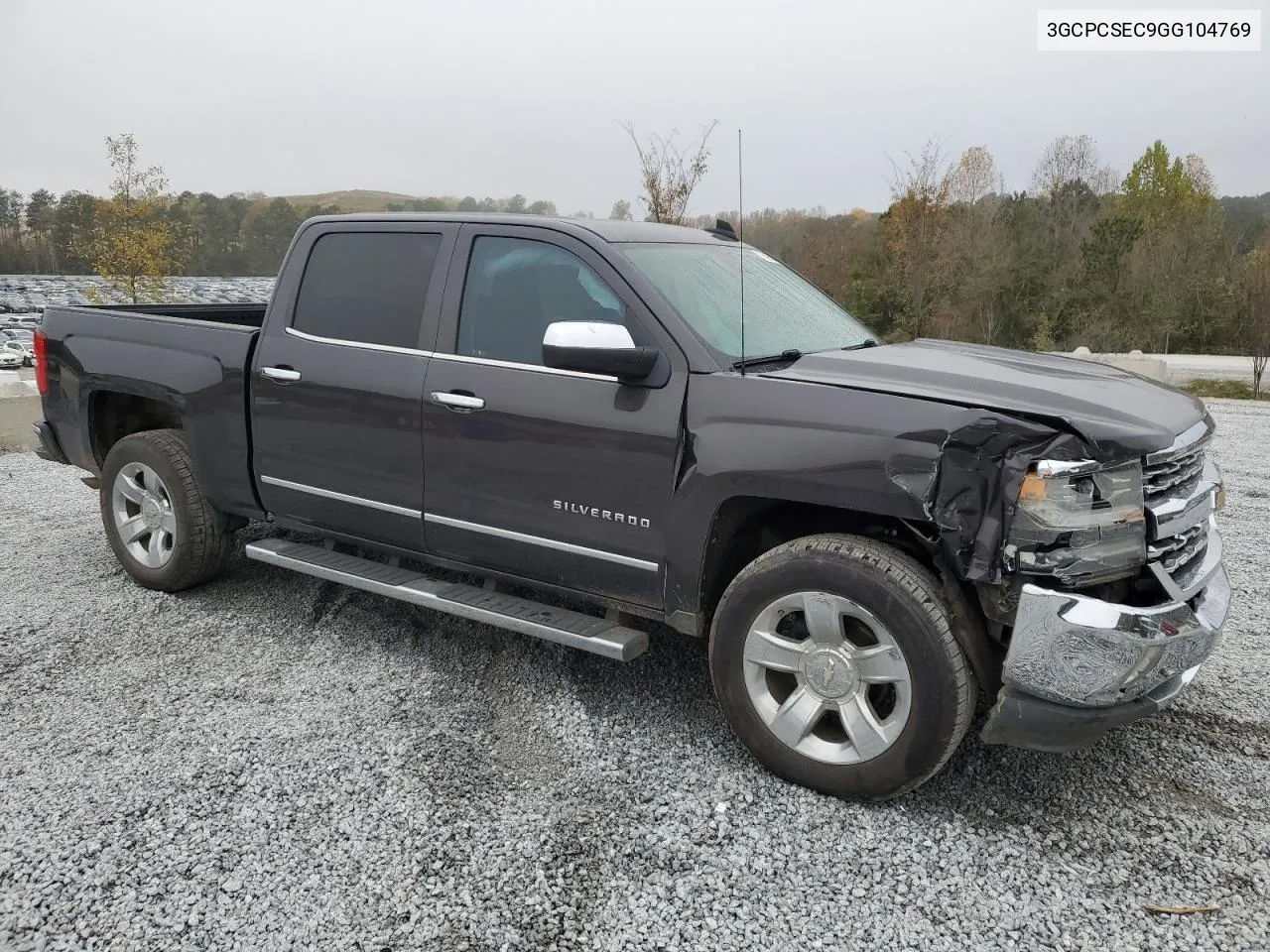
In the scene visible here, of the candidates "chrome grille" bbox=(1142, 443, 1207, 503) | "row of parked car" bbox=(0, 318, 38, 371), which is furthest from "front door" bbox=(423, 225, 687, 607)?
"row of parked car" bbox=(0, 318, 38, 371)

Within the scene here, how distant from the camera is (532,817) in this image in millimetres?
2881

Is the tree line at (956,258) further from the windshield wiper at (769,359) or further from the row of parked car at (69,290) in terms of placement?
the windshield wiper at (769,359)

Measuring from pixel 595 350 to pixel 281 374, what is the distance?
71.4 inches

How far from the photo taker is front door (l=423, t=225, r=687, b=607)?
3.22 meters

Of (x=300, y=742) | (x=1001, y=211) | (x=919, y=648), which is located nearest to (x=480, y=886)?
(x=300, y=742)

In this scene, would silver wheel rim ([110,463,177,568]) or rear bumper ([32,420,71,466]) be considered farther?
rear bumper ([32,420,71,466])

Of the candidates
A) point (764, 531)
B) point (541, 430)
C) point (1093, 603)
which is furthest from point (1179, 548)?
point (541, 430)

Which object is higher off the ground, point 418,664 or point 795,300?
point 795,300

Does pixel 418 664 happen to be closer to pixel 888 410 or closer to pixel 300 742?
pixel 300 742

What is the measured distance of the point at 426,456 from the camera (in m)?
3.71

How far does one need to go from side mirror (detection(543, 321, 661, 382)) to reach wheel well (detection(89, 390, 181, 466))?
2.92m

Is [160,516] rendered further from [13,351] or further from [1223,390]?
[13,351]

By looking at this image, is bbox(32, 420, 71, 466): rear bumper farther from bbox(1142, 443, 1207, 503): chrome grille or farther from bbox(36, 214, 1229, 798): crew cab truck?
bbox(1142, 443, 1207, 503): chrome grille

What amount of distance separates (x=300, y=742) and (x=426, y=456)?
119 centimetres
